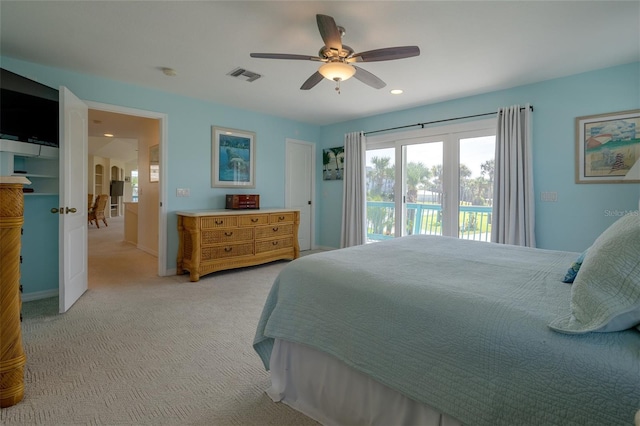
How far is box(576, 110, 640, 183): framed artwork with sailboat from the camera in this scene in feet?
10.2

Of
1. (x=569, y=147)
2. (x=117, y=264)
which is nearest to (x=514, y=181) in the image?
(x=569, y=147)

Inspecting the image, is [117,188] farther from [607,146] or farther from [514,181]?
[607,146]

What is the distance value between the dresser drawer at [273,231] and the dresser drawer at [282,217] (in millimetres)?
79

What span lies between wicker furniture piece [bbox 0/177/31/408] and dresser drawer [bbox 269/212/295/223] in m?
3.13

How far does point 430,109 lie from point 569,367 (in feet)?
14.1

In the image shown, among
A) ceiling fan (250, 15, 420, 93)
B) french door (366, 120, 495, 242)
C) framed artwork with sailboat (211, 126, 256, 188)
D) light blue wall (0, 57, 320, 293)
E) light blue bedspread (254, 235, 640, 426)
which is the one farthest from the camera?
framed artwork with sailboat (211, 126, 256, 188)

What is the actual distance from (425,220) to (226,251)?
2964mm

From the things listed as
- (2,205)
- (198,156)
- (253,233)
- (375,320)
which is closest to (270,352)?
(375,320)

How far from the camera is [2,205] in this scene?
1.56 metres

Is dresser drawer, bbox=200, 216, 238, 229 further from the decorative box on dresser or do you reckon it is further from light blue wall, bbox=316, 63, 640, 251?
light blue wall, bbox=316, 63, 640, 251

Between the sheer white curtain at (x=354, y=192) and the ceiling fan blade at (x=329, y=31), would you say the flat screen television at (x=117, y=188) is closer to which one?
the sheer white curtain at (x=354, y=192)

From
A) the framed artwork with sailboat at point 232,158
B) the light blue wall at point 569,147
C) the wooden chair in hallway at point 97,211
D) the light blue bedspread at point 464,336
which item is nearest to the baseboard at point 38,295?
the framed artwork with sailboat at point 232,158

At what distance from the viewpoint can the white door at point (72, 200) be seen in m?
2.76

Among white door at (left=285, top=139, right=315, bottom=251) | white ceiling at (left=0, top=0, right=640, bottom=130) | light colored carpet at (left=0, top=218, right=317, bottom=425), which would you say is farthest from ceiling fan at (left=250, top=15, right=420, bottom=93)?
white door at (left=285, top=139, right=315, bottom=251)
